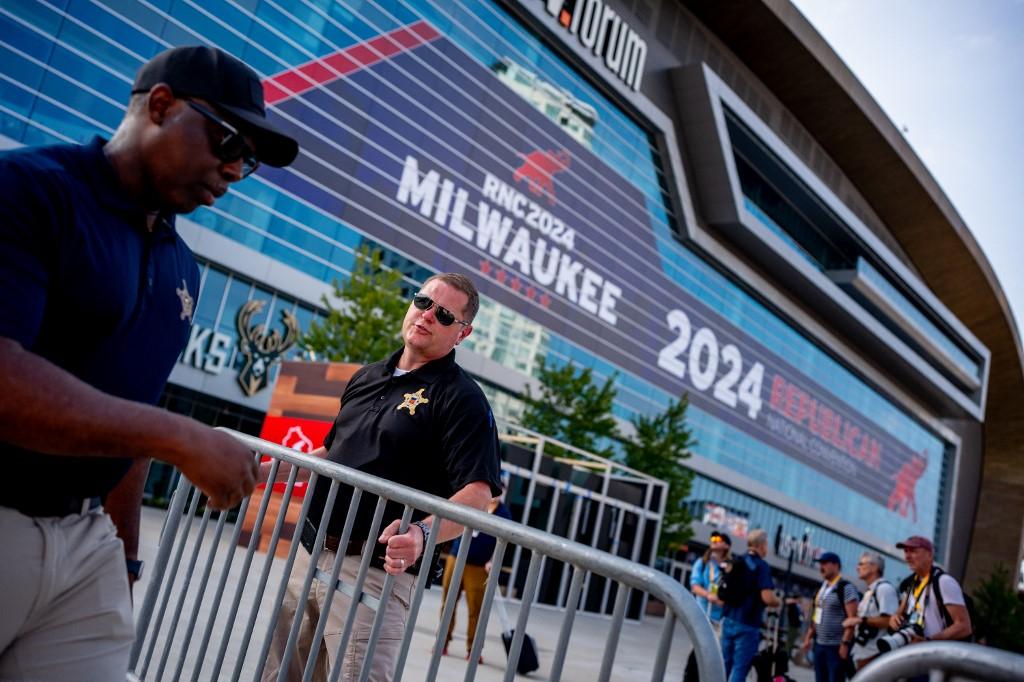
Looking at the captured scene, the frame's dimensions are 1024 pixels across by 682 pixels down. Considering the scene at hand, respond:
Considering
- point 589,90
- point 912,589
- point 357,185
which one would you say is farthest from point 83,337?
point 589,90

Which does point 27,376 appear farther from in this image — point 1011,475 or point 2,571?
point 1011,475

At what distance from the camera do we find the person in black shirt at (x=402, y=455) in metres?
2.55

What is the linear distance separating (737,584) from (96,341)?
7126 mm

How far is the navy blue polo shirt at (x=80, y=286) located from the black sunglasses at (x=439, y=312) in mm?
1390

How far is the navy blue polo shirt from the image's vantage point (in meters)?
1.32

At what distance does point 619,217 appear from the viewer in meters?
39.4

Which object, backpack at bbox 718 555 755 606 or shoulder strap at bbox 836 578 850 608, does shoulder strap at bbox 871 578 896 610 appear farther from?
backpack at bbox 718 555 755 606

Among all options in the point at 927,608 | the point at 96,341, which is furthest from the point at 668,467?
the point at 96,341

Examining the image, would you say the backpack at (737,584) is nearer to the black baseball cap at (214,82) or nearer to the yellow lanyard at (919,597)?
the yellow lanyard at (919,597)

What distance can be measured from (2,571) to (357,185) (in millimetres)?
28667

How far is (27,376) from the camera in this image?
1214 mm

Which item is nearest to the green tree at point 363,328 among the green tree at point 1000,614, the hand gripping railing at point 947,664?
the hand gripping railing at point 947,664

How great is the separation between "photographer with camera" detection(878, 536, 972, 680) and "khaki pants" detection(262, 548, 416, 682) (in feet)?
15.9

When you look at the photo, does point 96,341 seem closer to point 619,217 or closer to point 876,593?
point 876,593
